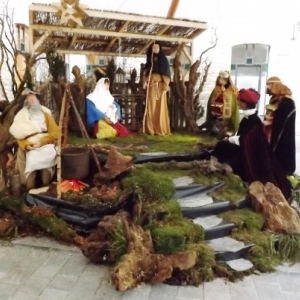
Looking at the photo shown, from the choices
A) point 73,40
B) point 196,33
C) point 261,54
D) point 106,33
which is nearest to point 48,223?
point 106,33

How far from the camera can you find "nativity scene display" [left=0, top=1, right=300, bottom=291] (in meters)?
3.31

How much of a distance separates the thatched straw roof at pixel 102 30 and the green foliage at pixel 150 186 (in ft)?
8.27

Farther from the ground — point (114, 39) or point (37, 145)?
point (114, 39)

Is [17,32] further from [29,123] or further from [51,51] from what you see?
[29,123]

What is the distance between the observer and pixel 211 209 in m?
4.00

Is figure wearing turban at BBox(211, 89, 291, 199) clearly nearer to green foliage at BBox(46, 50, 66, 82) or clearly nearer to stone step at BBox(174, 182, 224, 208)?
stone step at BBox(174, 182, 224, 208)

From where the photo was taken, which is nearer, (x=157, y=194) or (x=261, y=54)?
(x=157, y=194)

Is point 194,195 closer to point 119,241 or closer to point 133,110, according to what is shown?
point 119,241

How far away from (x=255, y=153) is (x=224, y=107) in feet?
6.51

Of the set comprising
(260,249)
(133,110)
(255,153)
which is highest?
(133,110)

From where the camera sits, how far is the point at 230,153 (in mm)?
4871

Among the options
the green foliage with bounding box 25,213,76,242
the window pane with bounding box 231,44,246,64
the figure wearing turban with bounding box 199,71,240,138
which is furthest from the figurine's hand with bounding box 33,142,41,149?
the window pane with bounding box 231,44,246,64

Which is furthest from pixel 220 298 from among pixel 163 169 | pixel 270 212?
pixel 163 169

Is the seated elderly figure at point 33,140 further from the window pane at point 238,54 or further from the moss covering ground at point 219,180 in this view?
the window pane at point 238,54
